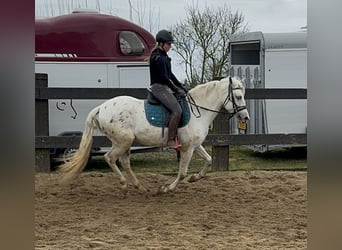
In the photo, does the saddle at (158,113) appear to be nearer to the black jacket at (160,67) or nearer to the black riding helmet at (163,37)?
the black jacket at (160,67)

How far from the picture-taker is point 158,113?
259 inches

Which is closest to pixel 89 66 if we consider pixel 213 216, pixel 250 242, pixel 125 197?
pixel 125 197

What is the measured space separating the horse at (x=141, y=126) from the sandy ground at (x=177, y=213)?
391 mm

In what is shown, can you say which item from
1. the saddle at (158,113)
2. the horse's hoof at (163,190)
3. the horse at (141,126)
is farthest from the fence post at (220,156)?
the saddle at (158,113)

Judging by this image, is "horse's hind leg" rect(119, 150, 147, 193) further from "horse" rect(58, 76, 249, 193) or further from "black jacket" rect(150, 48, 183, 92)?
"black jacket" rect(150, 48, 183, 92)

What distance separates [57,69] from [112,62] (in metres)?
0.97

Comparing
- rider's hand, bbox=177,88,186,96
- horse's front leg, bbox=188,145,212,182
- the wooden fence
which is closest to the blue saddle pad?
rider's hand, bbox=177,88,186,96

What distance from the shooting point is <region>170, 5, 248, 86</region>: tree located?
14.1 metres

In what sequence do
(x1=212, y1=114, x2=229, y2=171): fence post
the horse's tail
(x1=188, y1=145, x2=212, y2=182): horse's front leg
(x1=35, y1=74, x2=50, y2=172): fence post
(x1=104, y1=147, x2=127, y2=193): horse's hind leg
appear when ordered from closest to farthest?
the horse's tail < (x1=104, y1=147, x2=127, y2=193): horse's hind leg < (x1=188, y1=145, x2=212, y2=182): horse's front leg < (x1=35, y1=74, x2=50, y2=172): fence post < (x1=212, y1=114, x2=229, y2=171): fence post

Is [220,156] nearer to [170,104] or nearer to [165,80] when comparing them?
[170,104]

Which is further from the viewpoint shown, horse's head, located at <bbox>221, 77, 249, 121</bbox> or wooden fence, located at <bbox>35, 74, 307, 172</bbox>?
wooden fence, located at <bbox>35, 74, 307, 172</bbox>

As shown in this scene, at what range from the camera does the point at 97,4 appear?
12.3 m

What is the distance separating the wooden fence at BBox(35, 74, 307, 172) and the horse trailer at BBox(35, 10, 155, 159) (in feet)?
4.96

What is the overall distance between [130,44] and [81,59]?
0.96m
